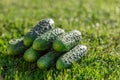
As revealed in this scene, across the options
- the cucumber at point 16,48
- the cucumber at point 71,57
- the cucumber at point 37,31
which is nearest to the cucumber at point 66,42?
the cucumber at point 71,57

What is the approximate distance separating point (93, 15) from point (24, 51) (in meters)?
4.25

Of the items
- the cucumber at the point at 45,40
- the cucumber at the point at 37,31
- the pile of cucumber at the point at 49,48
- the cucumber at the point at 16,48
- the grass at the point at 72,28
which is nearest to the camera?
the grass at the point at 72,28

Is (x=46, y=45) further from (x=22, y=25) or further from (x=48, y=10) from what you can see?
(x=48, y=10)

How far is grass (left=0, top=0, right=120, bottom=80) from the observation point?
27.3 ft

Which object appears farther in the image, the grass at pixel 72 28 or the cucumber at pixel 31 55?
the cucumber at pixel 31 55

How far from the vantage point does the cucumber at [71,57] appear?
8320mm

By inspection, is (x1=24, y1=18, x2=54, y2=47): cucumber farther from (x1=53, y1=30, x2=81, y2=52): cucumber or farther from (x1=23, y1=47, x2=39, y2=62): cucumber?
(x1=53, y1=30, x2=81, y2=52): cucumber

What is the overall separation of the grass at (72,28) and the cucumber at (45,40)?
477 mm

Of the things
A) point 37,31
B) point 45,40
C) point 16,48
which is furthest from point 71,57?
point 16,48

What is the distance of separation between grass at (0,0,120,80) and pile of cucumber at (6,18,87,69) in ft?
0.53

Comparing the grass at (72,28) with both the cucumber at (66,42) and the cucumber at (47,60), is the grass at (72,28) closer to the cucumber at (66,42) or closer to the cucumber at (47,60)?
the cucumber at (47,60)

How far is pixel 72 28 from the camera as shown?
11273mm

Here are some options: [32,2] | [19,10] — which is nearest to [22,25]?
Result: [19,10]

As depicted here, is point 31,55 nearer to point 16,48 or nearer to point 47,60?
point 47,60
